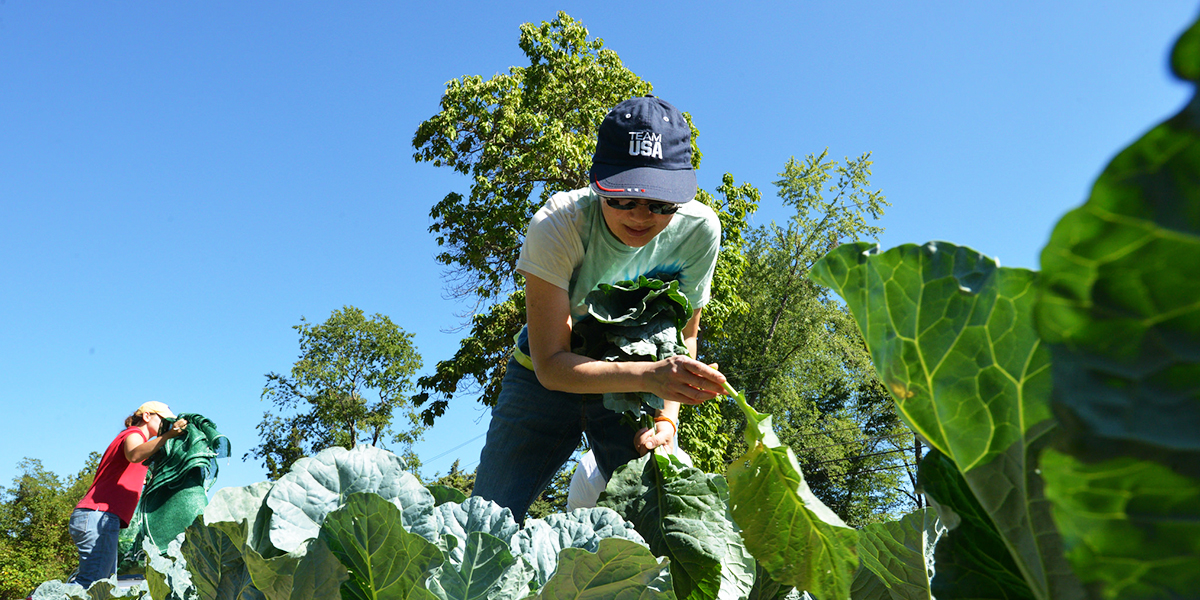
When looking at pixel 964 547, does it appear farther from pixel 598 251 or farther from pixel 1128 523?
pixel 598 251

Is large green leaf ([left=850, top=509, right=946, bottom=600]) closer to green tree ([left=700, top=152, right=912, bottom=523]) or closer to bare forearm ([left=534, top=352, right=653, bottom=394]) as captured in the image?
bare forearm ([left=534, top=352, right=653, bottom=394])

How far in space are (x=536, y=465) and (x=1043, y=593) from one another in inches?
91.4

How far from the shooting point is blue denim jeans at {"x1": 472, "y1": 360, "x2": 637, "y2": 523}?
2504 millimetres

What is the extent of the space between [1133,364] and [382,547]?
44cm

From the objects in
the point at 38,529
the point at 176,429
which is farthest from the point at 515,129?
the point at 38,529

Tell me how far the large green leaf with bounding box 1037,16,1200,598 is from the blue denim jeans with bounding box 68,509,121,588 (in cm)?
733

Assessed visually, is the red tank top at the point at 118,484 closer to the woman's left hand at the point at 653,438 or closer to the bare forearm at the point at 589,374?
the bare forearm at the point at 589,374

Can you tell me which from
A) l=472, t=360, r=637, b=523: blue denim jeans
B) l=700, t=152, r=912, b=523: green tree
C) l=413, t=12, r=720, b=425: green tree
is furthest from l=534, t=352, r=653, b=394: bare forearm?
l=700, t=152, r=912, b=523: green tree

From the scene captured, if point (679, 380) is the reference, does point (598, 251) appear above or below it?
above

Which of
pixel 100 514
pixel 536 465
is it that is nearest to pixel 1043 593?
pixel 536 465

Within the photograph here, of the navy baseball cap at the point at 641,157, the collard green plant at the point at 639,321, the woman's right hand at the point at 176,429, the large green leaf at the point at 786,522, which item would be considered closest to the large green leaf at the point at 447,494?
the large green leaf at the point at 786,522

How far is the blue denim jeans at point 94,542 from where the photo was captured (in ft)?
19.6

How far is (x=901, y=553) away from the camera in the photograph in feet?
2.08

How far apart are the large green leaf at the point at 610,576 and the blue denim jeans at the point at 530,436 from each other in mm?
1918
